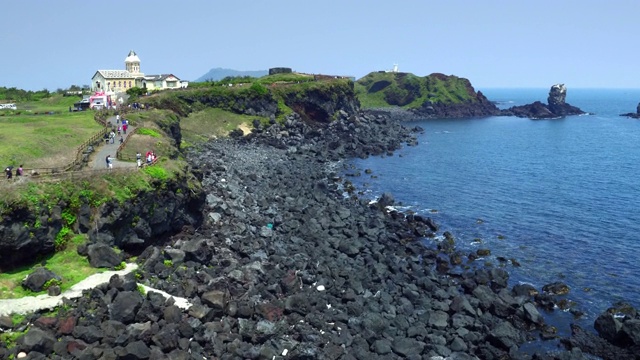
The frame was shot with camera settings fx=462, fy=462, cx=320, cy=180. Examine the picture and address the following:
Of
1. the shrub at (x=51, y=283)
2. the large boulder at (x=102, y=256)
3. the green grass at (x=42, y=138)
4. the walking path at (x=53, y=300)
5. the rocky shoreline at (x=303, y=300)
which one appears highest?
the green grass at (x=42, y=138)

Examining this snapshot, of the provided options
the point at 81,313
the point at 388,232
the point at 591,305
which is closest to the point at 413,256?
the point at 388,232

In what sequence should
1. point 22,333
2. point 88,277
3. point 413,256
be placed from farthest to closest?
point 413,256 → point 88,277 → point 22,333

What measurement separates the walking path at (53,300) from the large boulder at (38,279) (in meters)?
0.80

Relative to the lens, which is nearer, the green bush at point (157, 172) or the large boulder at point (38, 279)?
the large boulder at point (38, 279)

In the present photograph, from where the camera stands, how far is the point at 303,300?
110ft

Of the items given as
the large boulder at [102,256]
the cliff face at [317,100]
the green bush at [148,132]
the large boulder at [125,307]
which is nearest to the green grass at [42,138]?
the green bush at [148,132]

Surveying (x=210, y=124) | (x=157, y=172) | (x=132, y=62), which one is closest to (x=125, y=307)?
(x=157, y=172)

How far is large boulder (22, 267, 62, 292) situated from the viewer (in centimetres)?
2927

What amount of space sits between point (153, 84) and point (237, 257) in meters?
96.8

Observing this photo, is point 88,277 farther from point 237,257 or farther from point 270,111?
point 270,111

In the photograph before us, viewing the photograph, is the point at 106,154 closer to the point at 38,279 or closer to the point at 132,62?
the point at 38,279

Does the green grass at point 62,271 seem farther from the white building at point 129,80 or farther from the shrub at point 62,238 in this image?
the white building at point 129,80

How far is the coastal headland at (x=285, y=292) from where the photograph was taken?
91.6 ft

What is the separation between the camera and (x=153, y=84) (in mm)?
124500
